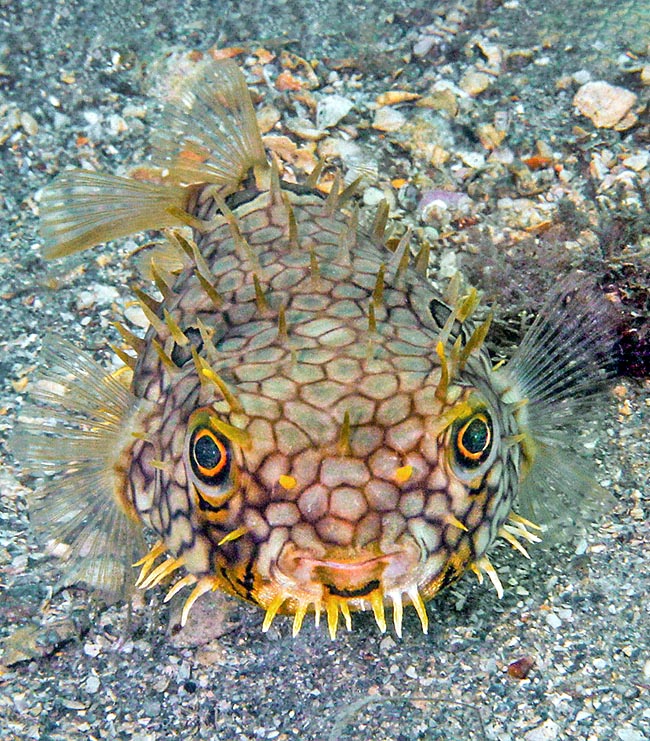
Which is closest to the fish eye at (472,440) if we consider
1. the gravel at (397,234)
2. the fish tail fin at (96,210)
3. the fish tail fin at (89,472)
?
the gravel at (397,234)

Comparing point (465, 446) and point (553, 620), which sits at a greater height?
point (465, 446)

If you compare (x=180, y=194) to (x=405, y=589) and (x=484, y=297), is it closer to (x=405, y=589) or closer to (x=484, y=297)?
(x=484, y=297)

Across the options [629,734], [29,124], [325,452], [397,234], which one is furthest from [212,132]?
[629,734]

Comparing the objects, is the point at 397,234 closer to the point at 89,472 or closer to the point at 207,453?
the point at 89,472

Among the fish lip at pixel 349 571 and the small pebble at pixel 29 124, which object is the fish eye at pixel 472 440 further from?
the small pebble at pixel 29 124

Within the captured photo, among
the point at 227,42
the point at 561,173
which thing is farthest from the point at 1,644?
the point at 227,42
